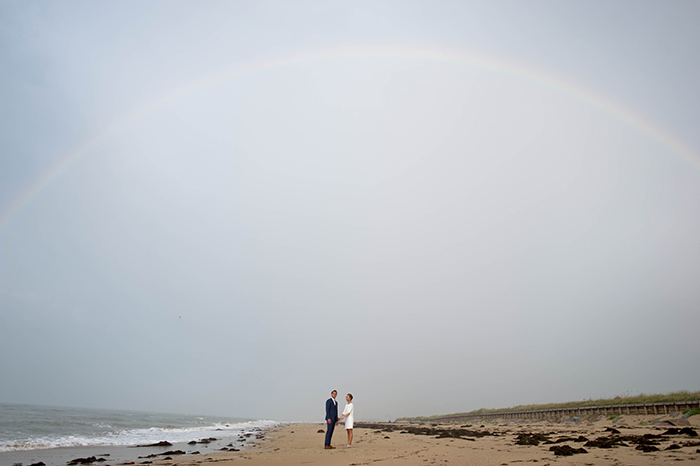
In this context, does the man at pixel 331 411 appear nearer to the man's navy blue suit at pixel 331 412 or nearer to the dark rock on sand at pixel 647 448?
the man's navy blue suit at pixel 331 412

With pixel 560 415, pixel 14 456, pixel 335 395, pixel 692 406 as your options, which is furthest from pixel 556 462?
pixel 560 415

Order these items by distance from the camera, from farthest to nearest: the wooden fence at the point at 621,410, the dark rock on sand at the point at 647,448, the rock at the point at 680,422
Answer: the wooden fence at the point at 621,410 < the rock at the point at 680,422 < the dark rock on sand at the point at 647,448

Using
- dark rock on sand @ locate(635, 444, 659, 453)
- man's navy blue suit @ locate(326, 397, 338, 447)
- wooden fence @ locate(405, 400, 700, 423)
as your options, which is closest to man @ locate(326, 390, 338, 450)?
man's navy blue suit @ locate(326, 397, 338, 447)

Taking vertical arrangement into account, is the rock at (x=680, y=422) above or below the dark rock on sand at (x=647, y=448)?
below

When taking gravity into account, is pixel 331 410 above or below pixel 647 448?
above

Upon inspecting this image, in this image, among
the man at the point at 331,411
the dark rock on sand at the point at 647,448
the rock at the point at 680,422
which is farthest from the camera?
the rock at the point at 680,422

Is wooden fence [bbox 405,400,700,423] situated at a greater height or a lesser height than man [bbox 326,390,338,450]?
lesser

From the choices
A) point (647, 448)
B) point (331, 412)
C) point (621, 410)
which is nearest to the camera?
point (647, 448)

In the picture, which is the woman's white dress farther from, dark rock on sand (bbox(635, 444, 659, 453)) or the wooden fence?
the wooden fence

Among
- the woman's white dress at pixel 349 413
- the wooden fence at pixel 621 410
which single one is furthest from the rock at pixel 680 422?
the woman's white dress at pixel 349 413

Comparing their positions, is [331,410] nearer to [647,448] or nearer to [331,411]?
[331,411]

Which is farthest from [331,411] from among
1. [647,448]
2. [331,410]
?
[647,448]

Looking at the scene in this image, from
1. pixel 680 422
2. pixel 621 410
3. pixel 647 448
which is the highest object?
pixel 647 448

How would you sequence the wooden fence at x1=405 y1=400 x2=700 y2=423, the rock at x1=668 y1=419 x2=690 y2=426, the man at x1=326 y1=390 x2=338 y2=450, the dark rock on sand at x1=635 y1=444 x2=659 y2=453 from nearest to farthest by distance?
the dark rock on sand at x1=635 y1=444 x2=659 y2=453, the man at x1=326 y1=390 x2=338 y2=450, the rock at x1=668 y1=419 x2=690 y2=426, the wooden fence at x1=405 y1=400 x2=700 y2=423
